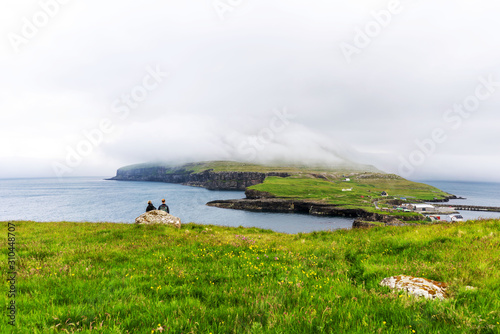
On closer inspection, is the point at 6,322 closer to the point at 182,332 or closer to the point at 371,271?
the point at 182,332

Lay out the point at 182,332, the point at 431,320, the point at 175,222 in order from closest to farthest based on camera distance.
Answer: the point at 182,332 < the point at 431,320 < the point at 175,222

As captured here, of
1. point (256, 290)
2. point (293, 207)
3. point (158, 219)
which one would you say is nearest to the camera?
point (256, 290)

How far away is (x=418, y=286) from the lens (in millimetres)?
5273

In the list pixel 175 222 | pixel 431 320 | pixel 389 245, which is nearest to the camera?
pixel 431 320

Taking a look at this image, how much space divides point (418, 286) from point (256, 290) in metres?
3.88

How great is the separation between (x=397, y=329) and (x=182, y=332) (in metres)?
3.41

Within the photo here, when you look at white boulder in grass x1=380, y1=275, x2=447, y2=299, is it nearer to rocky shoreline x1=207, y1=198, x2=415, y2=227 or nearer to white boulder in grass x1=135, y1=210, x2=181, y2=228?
white boulder in grass x1=135, y1=210, x2=181, y2=228

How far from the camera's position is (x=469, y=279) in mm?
5539

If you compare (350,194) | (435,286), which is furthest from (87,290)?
(350,194)

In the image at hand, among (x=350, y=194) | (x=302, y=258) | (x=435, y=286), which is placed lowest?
(x=350, y=194)

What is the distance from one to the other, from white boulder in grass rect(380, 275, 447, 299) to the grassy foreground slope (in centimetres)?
25

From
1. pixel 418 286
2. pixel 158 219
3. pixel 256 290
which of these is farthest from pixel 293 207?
pixel 256 290

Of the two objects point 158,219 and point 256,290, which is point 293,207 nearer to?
point 158,219

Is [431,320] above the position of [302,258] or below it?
above
